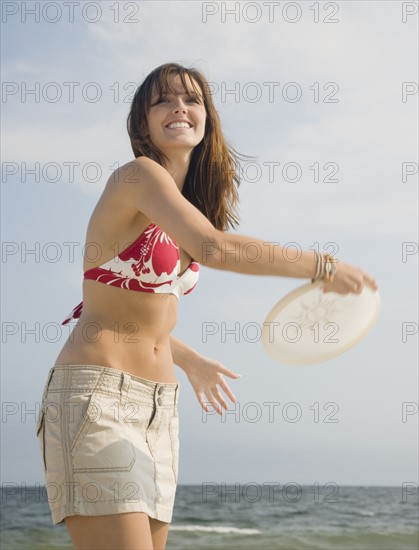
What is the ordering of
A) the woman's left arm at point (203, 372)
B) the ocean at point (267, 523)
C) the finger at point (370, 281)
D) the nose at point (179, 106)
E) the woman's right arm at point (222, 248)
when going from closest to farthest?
1. the woman's right arm at point (222, 248)
2. the finger at point (370, 281)
3. the nose at point (179, 106)
4. the woman's left arm at point (203, 372)
5. the ocean at point (267, 523)

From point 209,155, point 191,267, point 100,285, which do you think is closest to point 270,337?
point 191,267

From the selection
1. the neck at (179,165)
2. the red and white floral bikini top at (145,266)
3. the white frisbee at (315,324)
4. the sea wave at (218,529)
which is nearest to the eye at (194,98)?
the neck at (179,165)

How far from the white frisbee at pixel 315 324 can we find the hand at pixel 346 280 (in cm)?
10

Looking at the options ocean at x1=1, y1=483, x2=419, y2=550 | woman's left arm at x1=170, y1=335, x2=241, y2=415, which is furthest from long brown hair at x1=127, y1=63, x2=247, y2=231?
ocean at x1=1, y1=483, x2=419, y2=550

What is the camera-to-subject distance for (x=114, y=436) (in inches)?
119

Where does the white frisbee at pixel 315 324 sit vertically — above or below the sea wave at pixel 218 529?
above

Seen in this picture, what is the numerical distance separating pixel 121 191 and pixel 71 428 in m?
0.87

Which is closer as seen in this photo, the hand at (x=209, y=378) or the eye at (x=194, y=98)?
the eye at (x=194, y=98)

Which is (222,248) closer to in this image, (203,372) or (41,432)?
(41,432)

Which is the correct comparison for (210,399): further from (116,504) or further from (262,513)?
(262,513)

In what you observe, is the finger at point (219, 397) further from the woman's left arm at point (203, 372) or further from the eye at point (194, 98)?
the eye at point (194, 98)

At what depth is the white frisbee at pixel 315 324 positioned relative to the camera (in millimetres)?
3088

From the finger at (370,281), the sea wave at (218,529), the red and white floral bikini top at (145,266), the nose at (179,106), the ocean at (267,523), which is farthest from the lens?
the sea wave at (218,529)

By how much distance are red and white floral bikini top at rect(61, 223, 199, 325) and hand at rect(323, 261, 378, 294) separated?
64 cm
